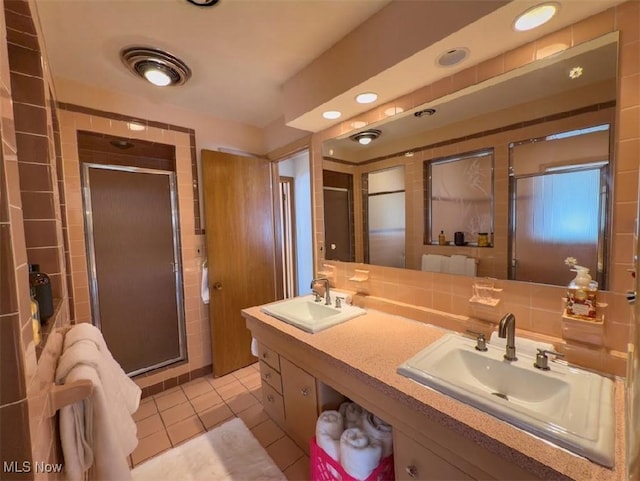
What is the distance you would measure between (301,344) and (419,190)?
3.53 ft

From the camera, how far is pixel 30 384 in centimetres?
56

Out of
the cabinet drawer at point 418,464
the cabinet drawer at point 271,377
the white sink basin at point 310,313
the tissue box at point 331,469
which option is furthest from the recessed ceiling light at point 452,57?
the cabinet drawer at point 271,377

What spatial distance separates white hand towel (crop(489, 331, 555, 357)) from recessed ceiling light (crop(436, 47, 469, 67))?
122 centimetres

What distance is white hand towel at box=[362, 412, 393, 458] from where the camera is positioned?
1.15 m

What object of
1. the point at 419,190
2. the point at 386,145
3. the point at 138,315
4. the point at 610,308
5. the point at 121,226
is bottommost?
the point at 138,315

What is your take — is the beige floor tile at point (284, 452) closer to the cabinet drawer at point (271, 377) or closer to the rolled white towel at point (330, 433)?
the cabinet drawer at point (271, 377)

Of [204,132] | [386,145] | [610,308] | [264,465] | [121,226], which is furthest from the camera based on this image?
[204,132]

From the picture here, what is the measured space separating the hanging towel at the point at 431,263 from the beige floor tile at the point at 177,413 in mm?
2003

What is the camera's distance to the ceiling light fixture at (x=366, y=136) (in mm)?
1710

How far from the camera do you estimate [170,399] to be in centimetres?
218

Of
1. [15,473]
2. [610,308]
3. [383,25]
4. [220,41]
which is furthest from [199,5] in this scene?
[610,308]

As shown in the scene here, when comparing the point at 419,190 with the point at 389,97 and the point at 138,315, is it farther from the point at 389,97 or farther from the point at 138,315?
the point at 138,315

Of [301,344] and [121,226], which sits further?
[121,226]

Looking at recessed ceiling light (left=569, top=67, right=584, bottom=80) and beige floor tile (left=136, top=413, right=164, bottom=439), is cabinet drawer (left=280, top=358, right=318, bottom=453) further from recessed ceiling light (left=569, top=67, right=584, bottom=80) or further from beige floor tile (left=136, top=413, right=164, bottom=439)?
recessed ceiling light (left=569, top=67, right=584, bottom=80)
